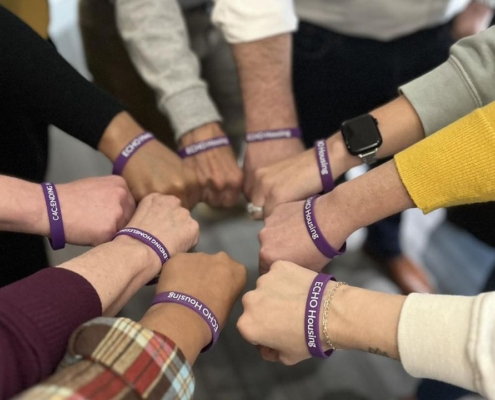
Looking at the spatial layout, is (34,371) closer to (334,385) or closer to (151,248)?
(151,248)

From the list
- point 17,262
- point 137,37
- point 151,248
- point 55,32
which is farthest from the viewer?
point 55,32

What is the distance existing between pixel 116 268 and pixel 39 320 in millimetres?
149

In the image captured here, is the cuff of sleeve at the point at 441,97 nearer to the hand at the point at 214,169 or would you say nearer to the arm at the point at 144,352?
the hand at the point at 214,169

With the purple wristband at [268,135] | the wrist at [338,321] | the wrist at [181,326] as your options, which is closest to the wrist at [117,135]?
the purple wristband at [268,135]

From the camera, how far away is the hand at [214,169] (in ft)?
2.98

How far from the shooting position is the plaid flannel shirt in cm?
49

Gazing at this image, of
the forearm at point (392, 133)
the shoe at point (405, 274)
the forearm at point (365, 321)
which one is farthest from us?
the shoe at point (405, 274)

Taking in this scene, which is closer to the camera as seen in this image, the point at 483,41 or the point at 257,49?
the point at 483,41

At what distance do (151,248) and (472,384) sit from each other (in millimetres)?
423

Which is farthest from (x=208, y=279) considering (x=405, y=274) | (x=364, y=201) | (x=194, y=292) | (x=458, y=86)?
(x=405, y=274)

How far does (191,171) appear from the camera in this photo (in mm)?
902

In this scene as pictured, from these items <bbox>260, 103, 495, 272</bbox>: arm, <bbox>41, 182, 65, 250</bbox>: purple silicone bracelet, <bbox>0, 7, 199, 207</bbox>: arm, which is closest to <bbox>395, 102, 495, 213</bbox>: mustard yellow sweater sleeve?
<bbox>260, 103, 495, 272</bbox>: arm

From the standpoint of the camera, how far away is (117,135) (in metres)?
0.85

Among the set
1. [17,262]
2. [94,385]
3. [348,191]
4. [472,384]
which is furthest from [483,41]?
[17,262]
